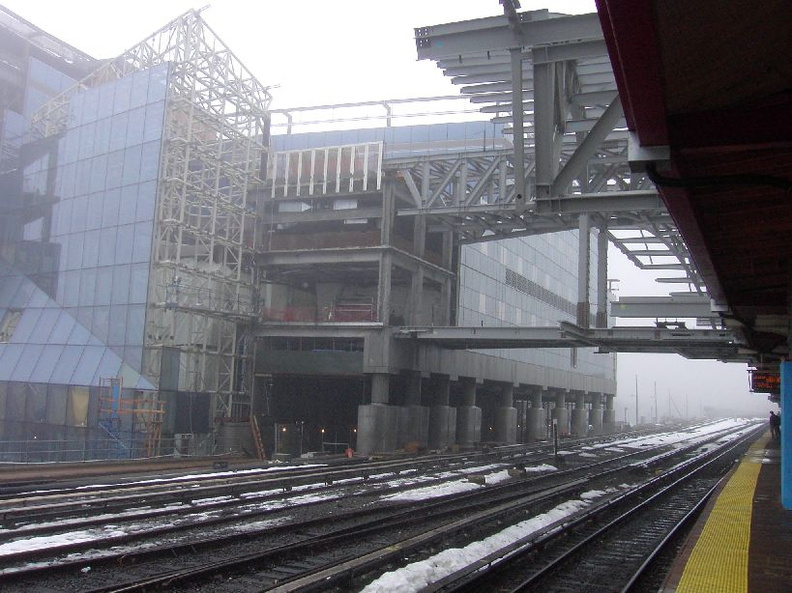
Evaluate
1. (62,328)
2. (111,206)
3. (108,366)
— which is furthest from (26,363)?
(111,206)

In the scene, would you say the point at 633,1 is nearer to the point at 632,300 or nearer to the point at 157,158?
the point at 632,300

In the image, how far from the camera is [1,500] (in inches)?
634

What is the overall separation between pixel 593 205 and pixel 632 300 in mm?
16995

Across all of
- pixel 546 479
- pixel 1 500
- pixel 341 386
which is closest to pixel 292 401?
pixel 341 386

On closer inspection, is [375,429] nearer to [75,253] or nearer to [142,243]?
[142,243]

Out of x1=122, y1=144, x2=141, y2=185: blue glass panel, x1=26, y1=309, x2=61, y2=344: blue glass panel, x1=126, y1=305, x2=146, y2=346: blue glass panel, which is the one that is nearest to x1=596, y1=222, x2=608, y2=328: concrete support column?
x1=126, y1=305, x2=146, y2=346: blue glass panel

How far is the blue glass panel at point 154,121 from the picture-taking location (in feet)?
121

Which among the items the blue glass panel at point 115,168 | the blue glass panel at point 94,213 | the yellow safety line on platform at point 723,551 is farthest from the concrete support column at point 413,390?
the yellow safety line on platform at point 723,551

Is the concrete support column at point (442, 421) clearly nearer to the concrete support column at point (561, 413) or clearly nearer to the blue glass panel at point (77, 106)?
the concrete support column at point (561, 413)

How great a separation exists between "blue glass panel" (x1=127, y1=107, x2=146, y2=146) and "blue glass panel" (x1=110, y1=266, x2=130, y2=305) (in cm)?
667

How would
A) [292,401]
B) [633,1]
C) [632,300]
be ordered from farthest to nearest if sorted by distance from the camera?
[292,401] < [632,300] < [633,1]

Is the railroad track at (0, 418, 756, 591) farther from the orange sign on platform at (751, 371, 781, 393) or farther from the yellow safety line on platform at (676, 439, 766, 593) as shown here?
the orange sign on platform at (751, 371, 781, 393)

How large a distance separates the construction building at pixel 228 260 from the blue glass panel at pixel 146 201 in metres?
0.11

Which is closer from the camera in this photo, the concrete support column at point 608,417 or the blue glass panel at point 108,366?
the blue glass panel at point 108,366
